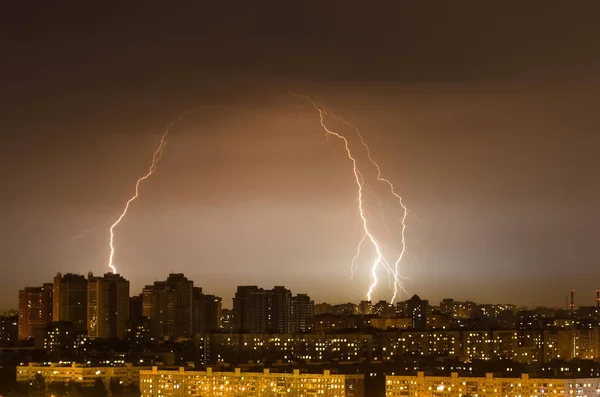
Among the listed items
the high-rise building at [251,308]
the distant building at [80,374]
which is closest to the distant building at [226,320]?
the high-rise building at [251,308]

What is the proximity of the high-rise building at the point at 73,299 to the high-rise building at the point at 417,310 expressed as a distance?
32.9 feet

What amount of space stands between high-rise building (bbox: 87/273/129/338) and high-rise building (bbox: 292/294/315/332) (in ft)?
18.5

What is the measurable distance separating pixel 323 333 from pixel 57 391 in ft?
38.6

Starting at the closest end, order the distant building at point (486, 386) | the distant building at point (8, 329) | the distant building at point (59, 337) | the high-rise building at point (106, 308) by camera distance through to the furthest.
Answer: the distant building at point (486, 386)
the distant building at point (59, 337)
the high-rise building at point (106, 308)
the distant building at point (8, 329)

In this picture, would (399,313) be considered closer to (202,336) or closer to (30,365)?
(202,336)

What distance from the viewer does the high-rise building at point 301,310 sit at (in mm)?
48938

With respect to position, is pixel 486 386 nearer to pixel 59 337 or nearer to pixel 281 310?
pixel 59 337

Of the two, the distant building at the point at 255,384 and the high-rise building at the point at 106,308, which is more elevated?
the high-rise building at the point at 106,308

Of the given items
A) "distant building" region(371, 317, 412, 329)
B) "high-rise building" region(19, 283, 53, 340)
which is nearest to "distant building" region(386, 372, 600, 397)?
"distant building" region(371, 317, 412, 329)

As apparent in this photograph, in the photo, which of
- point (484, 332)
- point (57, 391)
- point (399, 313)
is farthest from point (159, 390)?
point (399, 313)

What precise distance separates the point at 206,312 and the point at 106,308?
12.4 feet

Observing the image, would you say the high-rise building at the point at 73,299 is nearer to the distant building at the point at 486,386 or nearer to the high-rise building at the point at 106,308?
the high-rise building at the point at 106,308

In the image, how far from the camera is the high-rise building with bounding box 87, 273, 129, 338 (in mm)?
45906

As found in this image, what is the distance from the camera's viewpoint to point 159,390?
98.3 ft
